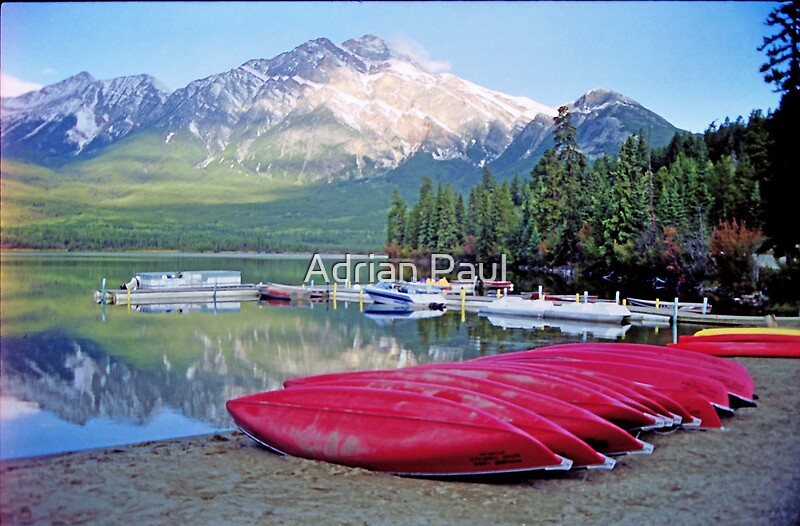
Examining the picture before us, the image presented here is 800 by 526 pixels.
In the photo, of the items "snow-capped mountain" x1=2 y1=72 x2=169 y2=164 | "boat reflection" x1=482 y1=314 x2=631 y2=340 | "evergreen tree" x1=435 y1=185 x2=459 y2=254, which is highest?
"evergreen tree" x1=435 y1=185 x2=459 y2=254

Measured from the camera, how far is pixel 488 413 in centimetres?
454

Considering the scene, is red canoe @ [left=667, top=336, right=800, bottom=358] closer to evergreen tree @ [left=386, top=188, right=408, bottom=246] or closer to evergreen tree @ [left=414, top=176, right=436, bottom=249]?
evergreen tree @ [left=414, top=176, right=436, bottom=249]

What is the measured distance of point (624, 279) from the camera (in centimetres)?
3148

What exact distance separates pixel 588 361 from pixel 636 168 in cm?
2944

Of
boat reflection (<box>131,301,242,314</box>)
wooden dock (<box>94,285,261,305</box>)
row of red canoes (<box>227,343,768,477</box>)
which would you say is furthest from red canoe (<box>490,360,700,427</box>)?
wooden dock (<box>94,285,261,305</box>)

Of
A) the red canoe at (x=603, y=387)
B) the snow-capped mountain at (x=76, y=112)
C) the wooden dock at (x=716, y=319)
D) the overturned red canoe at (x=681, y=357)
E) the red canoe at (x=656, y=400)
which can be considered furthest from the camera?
the wooden dock at (x=716, y=319)

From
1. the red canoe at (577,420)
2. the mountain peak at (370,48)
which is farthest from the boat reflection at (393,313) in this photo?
the red canoe at (577,420)

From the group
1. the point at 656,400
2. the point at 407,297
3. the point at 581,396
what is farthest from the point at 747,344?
the point at 407,297

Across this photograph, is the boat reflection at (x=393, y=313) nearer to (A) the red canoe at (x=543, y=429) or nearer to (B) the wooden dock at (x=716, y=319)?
(B) the wooden dock at (x=716, y=319)

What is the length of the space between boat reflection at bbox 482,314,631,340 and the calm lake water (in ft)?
0.26

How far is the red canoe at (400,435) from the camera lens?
171 inches

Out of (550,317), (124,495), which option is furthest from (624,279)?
(124,495)

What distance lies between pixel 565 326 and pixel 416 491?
16.0 metres

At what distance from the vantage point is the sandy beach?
12.9ft
